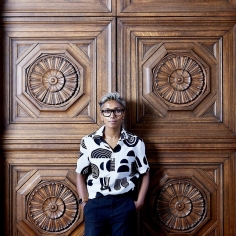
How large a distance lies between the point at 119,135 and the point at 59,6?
3.03ft

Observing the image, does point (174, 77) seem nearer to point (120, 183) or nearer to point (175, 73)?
point (175, 73)

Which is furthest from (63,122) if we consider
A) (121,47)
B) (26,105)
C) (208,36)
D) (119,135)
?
(208,36)

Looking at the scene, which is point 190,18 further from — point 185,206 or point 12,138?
point 12,138

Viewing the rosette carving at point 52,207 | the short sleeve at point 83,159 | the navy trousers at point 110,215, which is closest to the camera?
the navy trousers at point 110,215

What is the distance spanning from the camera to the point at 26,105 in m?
2.13

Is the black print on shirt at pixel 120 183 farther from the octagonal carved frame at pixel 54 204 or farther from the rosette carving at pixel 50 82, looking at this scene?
the rosette carving at pixel 50 82

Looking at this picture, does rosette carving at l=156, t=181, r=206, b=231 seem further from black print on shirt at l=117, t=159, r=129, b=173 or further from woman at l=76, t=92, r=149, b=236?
black print on shirt at l=117, t=159, r=129, b=173

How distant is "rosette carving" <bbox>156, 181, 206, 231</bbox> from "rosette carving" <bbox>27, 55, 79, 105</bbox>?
88cm

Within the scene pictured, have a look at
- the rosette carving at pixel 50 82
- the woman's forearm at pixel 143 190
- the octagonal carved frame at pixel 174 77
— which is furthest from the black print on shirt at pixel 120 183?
the rosette carving at pixel 50 82

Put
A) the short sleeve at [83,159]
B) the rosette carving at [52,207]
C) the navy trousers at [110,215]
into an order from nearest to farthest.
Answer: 1. the navy trousers at [110,215]
2. the short sleeve at [83,159]
3. the rosette carving at [52,207]

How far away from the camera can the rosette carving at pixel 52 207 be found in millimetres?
2105

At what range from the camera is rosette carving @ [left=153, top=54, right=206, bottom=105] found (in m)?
2.12

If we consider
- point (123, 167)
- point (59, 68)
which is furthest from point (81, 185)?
point (59, 68)

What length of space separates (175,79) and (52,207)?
1136 millimetres
